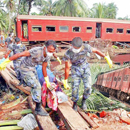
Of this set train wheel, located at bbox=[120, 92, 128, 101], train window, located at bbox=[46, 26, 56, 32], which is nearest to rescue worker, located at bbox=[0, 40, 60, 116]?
train wheel, located at bbox=[120, 92, 128, 101]

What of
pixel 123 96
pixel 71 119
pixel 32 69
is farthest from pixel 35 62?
pixel 123 96

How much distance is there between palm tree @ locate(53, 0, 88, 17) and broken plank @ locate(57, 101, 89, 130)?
22707mm

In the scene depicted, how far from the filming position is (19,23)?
14.3 metres

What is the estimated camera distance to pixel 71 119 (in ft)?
8.72

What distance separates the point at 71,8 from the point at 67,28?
34.0 ft

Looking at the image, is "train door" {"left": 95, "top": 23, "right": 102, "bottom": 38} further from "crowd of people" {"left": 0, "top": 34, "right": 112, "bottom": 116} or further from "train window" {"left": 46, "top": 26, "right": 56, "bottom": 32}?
"crowd of people" {"left": 0, "top": 34, "right": 112, "bottom": 116}

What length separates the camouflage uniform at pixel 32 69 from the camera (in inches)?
114

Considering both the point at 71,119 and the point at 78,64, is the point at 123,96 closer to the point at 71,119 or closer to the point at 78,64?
the point at 78,64

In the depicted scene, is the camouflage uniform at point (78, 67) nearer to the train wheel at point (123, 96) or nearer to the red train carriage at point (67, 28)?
the train wheel at point (123, 96)

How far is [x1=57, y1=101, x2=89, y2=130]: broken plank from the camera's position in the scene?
247 cm

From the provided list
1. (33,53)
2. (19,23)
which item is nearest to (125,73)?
(33,53)

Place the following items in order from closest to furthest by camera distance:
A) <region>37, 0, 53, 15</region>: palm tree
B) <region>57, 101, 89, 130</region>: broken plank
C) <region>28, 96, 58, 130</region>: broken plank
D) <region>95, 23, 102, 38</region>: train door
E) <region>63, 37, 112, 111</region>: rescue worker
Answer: <region>57, 101, 89, 130</region>: broken plank
<region>28, 96, 58, 130</region>: broken plank
<region>63, 37, 112, 111</region>: rescue worker
<region>95, 23, 102, 38</region>: train door
<region>37, 0, 53, 15</region>: palm tree

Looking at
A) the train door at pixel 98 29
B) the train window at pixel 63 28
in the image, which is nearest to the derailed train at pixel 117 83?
the train window at pixel 63 28

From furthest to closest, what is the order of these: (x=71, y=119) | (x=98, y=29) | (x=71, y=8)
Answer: (x=71, y=8)
(x=98, y=29)
(x=71, y=119)
